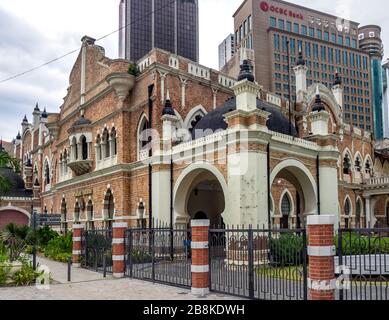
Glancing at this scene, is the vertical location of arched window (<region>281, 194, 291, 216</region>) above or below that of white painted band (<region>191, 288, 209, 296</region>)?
above

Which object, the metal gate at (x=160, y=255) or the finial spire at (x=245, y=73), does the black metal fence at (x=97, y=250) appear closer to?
the metal gate at (x=160, y=255)

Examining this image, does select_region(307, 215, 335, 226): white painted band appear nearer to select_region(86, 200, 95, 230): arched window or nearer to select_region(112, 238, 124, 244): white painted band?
select_region(112, 238, 124, 244): white painted band

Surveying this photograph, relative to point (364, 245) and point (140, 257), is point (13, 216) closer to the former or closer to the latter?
point (140, 257)

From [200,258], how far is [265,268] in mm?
1589

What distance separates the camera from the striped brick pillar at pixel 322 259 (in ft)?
26.0

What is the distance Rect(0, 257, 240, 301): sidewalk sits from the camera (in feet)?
33.1

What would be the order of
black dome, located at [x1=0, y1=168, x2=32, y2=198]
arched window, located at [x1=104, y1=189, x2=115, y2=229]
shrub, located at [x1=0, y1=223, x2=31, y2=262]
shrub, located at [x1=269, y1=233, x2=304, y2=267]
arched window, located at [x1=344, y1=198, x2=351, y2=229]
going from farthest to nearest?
black dome, located at [x1=0, y1=168, x2=32, y2=198], arched window, located at [x1=344, y1=198, x2=351, y2=229], arched window, located at [x1=104, y1=189, x2=115, y2=229], shrub, located at [x1=0, y1=223, x2=31, y2=262], shrub, located at [x1=269, y1=233, x2=304, y2=267]

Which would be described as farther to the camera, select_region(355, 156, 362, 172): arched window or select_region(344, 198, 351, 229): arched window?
select_region(355, 156, 362, 172): arched window

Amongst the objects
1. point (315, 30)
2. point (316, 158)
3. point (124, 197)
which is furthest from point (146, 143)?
point (315, 30)

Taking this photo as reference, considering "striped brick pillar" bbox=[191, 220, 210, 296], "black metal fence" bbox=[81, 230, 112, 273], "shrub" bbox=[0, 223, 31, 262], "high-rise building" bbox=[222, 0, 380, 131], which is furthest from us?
"high-rise building" bbox=[222, 0, 380, 131]

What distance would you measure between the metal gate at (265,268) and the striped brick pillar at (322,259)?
0.58 m

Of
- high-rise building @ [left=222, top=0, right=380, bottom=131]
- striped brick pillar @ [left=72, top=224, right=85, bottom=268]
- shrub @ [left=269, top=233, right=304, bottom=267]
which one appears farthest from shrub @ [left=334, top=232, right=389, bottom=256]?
high-rise building @ [left=222, top=0, right=380, bottom=131]
